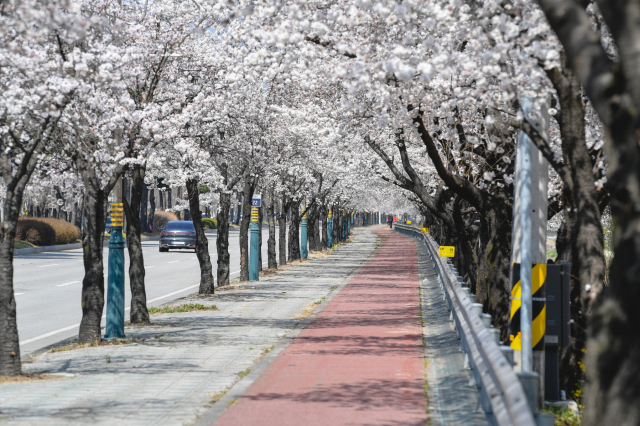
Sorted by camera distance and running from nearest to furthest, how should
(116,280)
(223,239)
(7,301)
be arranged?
(7,301), (116,280), (223,239)

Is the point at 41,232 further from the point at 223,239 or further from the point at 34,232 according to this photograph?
the point at 223,239

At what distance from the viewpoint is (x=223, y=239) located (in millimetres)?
24547

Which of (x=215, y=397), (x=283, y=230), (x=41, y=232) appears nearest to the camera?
(x=215, y=397)

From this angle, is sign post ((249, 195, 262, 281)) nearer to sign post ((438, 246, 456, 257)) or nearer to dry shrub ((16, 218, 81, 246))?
sign post ((438, 246, 456, 257))

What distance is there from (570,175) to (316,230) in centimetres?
4628

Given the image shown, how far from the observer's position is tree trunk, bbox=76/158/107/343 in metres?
12.9

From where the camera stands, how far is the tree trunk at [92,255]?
42.2 ft

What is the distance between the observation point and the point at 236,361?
11.3 m

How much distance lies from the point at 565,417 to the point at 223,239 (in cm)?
1707

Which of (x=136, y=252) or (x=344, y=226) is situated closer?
(x=136, y=252)

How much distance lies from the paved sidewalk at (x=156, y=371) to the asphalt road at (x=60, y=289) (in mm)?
1589

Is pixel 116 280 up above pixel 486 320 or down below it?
above

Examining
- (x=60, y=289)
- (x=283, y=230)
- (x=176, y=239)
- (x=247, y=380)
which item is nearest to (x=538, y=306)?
(x=247, y=380)

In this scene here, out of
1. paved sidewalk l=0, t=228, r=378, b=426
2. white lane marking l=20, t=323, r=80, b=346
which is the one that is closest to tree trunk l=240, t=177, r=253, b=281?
paved sidewalk l=0, t=228, r=378, b=426
